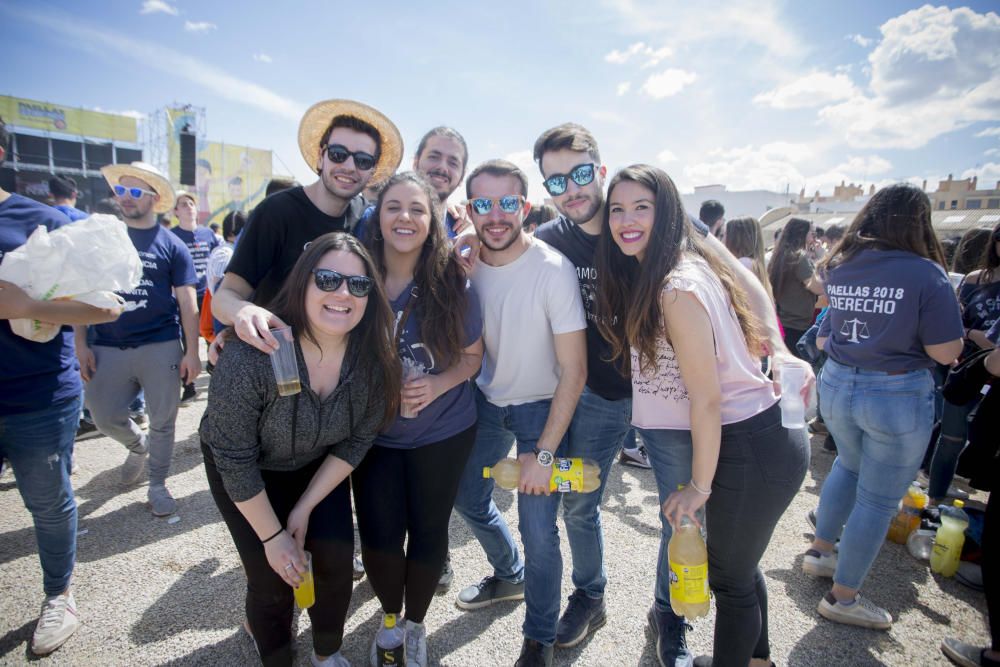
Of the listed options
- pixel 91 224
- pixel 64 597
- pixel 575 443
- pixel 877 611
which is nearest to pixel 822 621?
pixel 877 611

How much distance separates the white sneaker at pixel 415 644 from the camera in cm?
234

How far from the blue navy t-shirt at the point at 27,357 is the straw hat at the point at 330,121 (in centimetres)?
132

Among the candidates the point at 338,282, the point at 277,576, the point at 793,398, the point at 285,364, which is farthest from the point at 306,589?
the point at 793,398

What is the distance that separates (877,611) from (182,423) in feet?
22.1

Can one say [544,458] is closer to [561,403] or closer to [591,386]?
[561,403]

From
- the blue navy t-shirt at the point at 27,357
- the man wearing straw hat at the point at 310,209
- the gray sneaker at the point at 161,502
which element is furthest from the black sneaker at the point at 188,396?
the man wearing straw hat at the point at 310,209

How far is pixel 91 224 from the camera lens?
2252mm

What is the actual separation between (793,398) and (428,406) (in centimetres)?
164

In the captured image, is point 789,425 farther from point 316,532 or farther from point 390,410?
point 316,532

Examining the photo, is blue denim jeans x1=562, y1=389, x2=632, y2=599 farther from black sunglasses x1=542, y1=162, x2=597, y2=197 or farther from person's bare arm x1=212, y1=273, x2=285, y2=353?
person's bare arm x1=212, y1=273, x2=285, y2=353

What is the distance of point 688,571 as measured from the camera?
6.08ft

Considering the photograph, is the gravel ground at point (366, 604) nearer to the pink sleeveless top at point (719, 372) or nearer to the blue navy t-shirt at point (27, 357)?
the blue navy t-shirt at point (27, 357)

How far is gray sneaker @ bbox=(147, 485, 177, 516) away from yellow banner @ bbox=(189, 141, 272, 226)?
37.1m

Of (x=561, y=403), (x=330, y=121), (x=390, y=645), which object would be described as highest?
(x=330, y=121)
